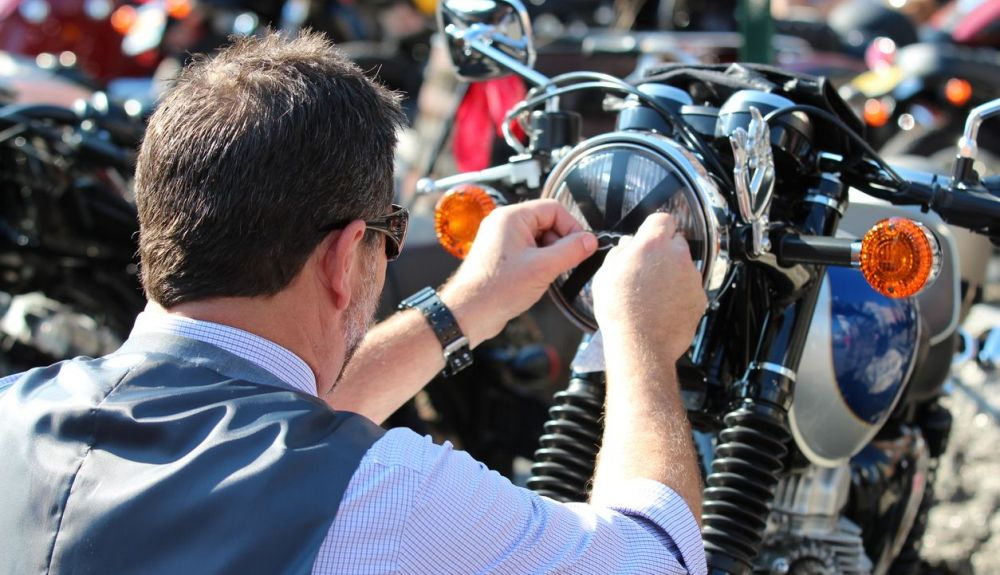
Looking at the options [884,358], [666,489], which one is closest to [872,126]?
[884,358]

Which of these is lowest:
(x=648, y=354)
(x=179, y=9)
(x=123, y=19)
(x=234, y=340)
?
(x=234, y=340)

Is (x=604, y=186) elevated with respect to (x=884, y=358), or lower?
elevated

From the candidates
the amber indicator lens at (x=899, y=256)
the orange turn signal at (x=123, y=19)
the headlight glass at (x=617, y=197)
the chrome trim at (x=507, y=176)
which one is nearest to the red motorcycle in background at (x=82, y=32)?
the orange turn signal at (x=123, y=19)

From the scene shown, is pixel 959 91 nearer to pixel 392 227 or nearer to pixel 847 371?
pixel 847 371

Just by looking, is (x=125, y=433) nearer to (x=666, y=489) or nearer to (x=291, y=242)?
(x=291, y=242)

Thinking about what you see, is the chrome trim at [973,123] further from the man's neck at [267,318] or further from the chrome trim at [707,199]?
the man's neck at [267,318]

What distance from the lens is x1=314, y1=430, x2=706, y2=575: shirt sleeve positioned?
1248mm

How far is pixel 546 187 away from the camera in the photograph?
1.88m

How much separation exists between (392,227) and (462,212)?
1.57ft

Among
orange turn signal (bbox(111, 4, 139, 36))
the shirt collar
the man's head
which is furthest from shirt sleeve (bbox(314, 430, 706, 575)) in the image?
orange turn signal (bbox(111, 4, 139, 36))

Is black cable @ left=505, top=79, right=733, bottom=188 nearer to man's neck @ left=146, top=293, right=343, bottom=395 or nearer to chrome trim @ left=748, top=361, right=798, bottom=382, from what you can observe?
chrome trim @ left=748, top=361, right=798, bottom=382

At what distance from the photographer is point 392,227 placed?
155 centimetres

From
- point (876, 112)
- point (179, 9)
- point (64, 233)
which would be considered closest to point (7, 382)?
point (64, 233)

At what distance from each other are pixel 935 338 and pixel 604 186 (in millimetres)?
1044
